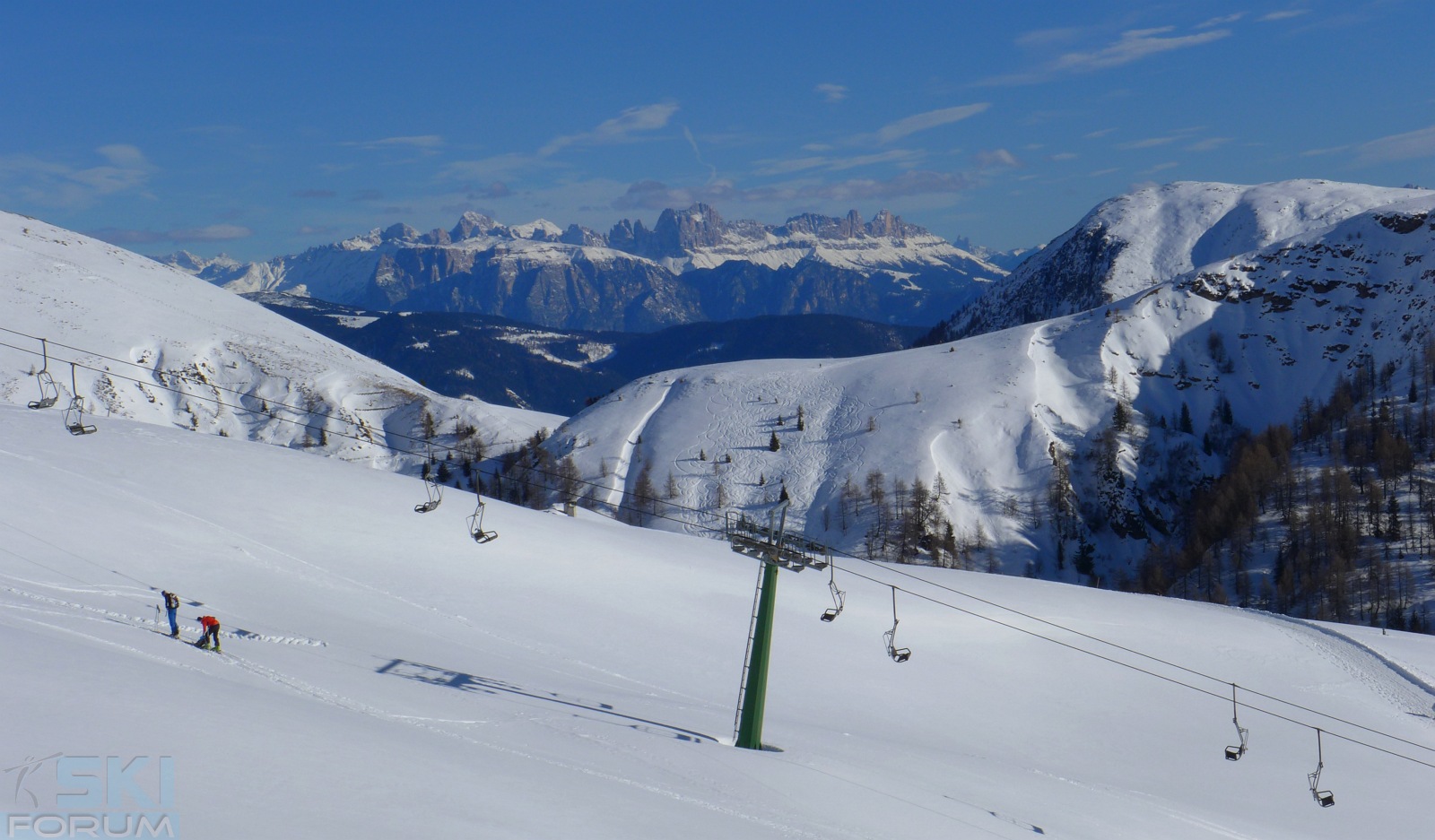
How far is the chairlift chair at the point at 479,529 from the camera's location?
40844mm

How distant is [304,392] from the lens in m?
164

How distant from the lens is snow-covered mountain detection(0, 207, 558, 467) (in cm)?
14538

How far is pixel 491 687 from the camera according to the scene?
3009 centimetres

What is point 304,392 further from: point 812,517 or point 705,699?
point 705,699

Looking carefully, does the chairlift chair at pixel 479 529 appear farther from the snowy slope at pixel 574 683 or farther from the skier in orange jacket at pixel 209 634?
the skier in orange jacket at pixel 209 634

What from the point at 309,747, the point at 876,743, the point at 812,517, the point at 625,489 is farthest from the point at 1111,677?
the point at 625,489

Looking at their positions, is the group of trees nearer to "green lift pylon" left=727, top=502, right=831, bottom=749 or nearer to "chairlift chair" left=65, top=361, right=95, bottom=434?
"green lift pylon" left=727, top=502, right=831, bottom=749

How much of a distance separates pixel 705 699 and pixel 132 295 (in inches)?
7115

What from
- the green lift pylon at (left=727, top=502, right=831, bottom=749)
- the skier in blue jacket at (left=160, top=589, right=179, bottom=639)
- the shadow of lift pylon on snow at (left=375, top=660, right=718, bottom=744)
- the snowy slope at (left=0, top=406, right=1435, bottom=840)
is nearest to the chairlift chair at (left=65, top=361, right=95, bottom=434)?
the snowy slope at (left=0, top=406, right=1435, bottom=840)

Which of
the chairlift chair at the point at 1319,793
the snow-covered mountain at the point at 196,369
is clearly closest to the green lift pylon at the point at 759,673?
the chairlift chair at the point at 1319,793

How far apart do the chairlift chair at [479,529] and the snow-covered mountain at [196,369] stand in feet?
300

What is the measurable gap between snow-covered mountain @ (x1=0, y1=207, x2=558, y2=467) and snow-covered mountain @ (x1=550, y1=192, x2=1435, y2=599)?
1038 inches

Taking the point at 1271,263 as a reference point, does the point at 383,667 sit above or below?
below

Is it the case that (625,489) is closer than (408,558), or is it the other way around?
(408,558)
